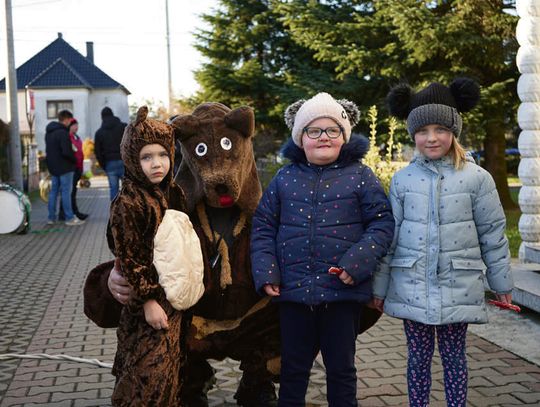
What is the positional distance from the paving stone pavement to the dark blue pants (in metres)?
0.71

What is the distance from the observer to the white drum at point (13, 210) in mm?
11664

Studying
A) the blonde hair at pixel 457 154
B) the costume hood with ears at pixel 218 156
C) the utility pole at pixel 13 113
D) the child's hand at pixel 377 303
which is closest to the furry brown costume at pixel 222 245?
the costume hood with ears at pixel 218 156

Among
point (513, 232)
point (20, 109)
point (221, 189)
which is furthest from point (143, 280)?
point (20, 109)

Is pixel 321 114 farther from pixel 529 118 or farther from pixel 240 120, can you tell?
pixel 529 118

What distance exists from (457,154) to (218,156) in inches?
47.8

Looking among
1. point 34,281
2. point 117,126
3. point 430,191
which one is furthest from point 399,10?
point 430,191

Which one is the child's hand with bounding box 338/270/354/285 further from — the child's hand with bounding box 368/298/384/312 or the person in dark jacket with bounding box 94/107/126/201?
the person in dark jacket with bounding box 94/107/126/201

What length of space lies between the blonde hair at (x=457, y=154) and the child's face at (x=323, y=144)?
57cm

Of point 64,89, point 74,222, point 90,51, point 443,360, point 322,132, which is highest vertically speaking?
point 90,51

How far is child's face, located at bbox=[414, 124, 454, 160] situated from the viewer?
11.1 ft

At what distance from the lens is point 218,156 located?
3.48m

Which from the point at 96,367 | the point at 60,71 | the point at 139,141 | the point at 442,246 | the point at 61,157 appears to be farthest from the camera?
the point at 60,71

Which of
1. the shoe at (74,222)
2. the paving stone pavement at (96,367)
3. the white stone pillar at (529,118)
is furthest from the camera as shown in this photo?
the shoe at (74,222)

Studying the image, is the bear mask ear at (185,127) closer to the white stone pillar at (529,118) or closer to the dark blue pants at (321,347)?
the dark blue pants at (321,347)
